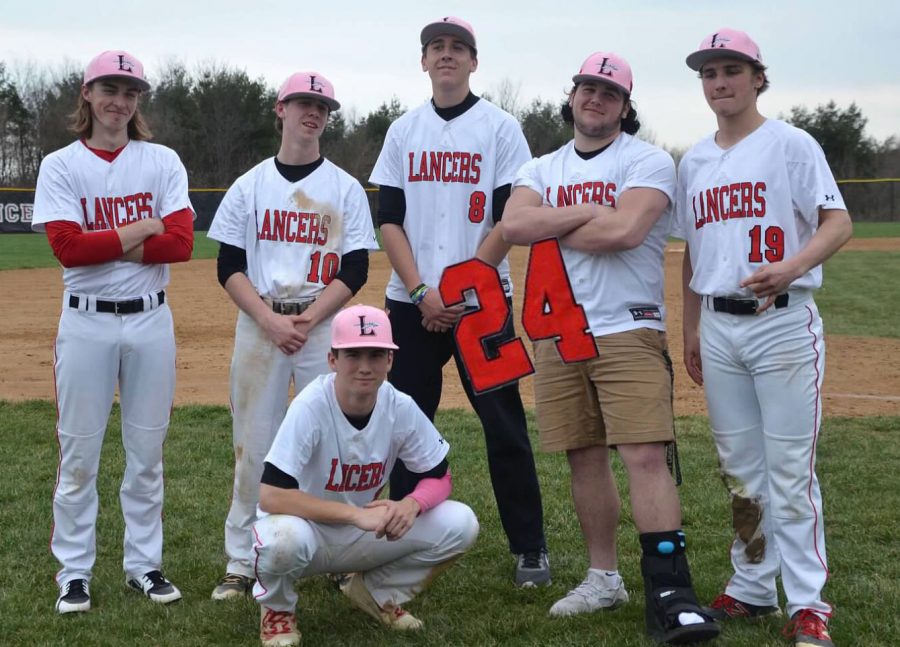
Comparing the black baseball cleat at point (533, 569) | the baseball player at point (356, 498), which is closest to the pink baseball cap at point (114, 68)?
the baseball player at point (356, 498)

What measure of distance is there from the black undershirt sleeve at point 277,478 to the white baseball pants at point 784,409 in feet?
5.33

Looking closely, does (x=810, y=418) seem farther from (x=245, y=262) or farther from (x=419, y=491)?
(x=245, y=262)

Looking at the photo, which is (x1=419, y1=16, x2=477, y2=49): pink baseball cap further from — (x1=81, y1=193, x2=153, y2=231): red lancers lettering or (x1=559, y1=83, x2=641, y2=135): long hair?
(x1=81, y1=193, x2=153, y2=231): red lancers lettering

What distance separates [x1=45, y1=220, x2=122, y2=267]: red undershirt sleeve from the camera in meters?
4.12

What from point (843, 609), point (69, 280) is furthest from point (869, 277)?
point (69, 280)

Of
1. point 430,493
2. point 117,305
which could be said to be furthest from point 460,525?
point 117,305

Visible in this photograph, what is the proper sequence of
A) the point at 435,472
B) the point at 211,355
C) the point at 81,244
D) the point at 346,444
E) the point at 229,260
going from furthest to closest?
the point at 211,355, the point at 229,260, the point at 81,244, the point at 435,472, the point at 346,444

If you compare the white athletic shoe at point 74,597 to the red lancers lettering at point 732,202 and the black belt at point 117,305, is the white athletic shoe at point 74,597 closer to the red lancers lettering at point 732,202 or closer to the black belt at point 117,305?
the black belt at point 117,305

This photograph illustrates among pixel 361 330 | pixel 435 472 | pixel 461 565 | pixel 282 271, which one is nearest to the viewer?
pixel 361 330

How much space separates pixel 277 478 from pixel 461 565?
141 cm

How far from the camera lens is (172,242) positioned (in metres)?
4.32

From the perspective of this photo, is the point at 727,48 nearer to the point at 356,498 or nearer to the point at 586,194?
the point at 586,194

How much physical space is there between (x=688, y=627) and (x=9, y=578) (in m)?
2.98

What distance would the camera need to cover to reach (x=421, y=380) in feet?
15.1
